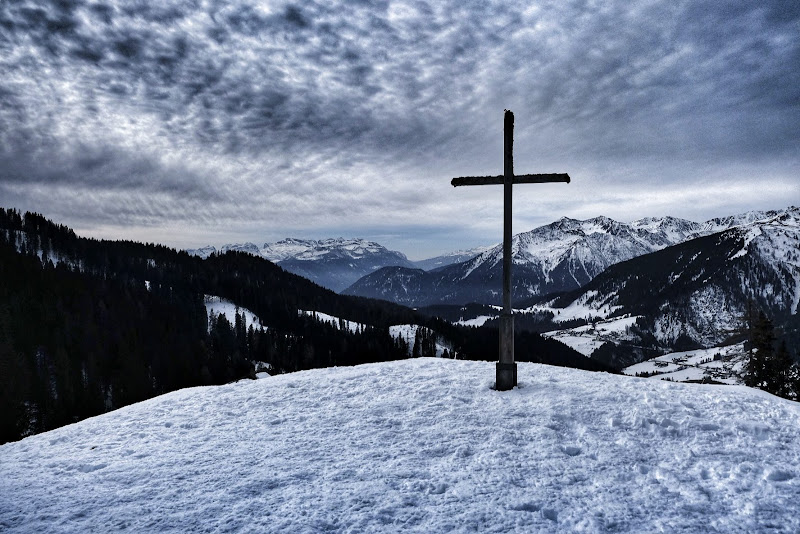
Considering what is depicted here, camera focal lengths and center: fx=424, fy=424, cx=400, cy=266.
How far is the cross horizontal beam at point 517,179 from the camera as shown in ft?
35.7

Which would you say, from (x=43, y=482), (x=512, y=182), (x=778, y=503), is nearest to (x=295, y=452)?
(x=43, y=482)

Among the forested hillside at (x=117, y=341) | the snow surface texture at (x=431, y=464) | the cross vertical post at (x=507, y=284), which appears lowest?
the forested hillside at (x=117, y=341)

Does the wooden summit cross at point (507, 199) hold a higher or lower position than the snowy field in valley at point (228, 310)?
higher

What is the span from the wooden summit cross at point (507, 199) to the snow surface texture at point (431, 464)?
0.89m

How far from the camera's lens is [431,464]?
6438 millimetres

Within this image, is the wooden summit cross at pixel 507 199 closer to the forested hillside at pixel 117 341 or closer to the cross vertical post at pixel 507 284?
the cross vertical post at pixel 507 284

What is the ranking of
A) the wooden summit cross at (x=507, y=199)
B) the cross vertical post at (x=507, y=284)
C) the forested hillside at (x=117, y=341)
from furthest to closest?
the forested hillside at (x=117, y=341)
the wooden summit cross at (x=507, y=199)
the cross vertical post at (x=507, y=284)

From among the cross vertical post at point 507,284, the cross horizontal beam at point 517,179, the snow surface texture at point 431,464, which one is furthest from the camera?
the cross horizontal beam at point 517,179

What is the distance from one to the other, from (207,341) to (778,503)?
159213 millimetres

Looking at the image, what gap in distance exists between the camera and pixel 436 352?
545ft

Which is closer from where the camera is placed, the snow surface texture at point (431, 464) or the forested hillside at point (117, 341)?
the snow surface texture at point (431, 464)

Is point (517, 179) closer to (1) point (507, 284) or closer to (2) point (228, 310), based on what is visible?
(1) point (507, 284)

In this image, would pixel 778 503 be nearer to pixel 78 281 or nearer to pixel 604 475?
pixel 604 475

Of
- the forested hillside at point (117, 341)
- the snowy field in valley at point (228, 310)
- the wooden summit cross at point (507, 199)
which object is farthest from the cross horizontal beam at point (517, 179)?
the snowy field in valley at point (228, 310)
